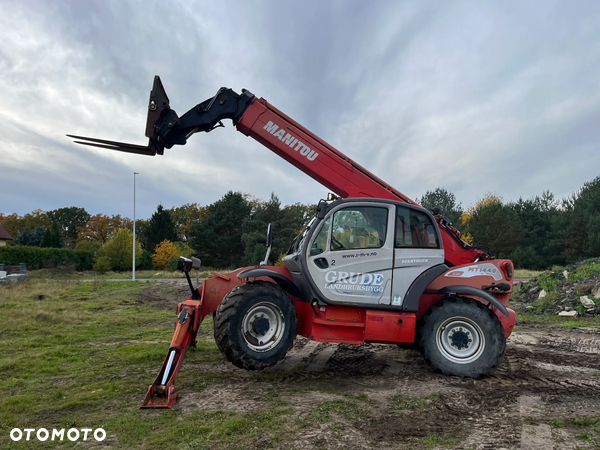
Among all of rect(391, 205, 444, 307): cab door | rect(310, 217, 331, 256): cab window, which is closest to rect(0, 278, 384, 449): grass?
rect(391, 205, 444, 307): cab door

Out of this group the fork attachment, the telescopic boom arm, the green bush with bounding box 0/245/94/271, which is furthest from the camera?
the green bush with bounding box 0/245/94/271

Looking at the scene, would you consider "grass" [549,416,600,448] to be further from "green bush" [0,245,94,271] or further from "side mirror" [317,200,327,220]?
"green bush" [0,245,94,271]

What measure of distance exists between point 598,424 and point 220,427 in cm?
377

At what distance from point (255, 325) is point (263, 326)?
0.11 meters

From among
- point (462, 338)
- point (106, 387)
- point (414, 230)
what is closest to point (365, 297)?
point (414, 230)

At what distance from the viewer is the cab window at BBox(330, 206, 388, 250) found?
224 inches

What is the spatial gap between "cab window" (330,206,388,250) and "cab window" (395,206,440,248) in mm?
226

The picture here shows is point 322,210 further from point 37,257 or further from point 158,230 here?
point 158,230

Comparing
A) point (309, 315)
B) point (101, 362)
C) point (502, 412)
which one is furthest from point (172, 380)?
point (502, 412)

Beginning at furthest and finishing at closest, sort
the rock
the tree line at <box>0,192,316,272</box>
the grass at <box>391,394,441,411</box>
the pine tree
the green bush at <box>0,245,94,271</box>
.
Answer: the pine tree, the tree line at <box>0,192,316,272</box>, the green bush at <box>0,245,94,271</box>, the rock, the grass at <box>391,394,441,411</box>

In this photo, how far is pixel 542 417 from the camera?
4250 mm

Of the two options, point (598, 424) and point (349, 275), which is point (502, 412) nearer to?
point (598, 424)

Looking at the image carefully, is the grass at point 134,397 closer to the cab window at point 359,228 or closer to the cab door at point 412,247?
the cab door at point 412,247

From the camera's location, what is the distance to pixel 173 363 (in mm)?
4758
